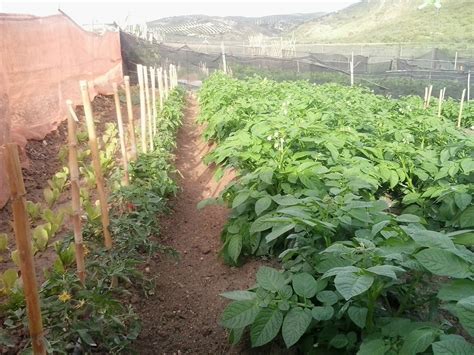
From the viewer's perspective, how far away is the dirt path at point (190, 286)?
241 centimetres

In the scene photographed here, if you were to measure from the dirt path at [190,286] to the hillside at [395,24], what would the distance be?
3006 centimetres

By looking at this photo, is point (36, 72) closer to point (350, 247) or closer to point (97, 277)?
point (97, 277)

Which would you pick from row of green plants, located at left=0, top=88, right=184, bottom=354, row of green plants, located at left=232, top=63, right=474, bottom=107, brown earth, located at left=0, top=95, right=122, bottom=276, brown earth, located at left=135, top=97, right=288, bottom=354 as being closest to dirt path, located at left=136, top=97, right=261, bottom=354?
brown earth, located at left=135, top=97, right=288, bottom=354

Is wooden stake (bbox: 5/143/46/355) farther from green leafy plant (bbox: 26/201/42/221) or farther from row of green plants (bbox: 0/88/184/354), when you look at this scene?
green leafy plant (bbox: 26/201/42/221)

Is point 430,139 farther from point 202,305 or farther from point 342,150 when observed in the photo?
point 202,305

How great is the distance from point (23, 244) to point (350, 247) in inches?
48.0

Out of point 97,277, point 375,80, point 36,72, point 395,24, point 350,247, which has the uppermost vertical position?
point 395,24

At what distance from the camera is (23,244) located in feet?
5.32

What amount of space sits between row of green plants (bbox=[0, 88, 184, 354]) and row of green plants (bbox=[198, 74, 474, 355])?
603 millimetres

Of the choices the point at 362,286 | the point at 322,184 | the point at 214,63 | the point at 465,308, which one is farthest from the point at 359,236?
the point at 214,63

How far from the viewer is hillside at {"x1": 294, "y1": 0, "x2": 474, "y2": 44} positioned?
36.7 meters

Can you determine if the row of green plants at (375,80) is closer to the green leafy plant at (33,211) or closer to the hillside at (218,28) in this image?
the green leafy plant at (33,211)

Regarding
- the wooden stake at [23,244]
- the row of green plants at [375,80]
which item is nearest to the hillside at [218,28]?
the row of green plants at [375,80]

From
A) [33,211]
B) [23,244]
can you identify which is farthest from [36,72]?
[23,244]
